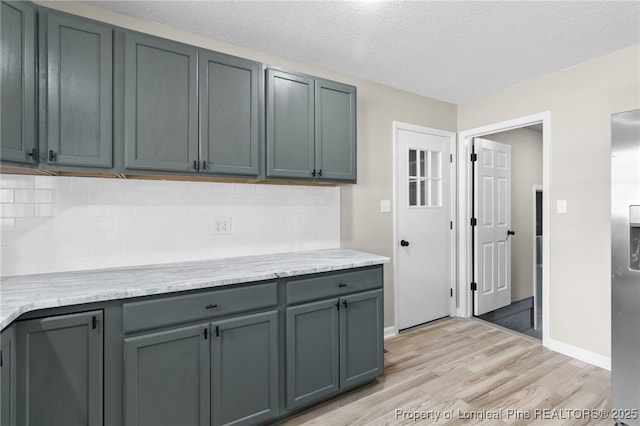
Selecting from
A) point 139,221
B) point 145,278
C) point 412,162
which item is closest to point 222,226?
point 139,221

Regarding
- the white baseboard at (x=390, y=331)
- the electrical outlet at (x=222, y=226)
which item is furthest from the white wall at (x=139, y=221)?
the white baseboard at (x=390, y=331)

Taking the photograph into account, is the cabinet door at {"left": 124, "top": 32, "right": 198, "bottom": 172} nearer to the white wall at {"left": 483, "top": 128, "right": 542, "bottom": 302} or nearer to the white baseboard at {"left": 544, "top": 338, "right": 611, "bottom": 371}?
the white baseboard at {"left": 544, "top": 338, "right": 611, "bottom": 371}

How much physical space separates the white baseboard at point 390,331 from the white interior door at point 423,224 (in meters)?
0.08

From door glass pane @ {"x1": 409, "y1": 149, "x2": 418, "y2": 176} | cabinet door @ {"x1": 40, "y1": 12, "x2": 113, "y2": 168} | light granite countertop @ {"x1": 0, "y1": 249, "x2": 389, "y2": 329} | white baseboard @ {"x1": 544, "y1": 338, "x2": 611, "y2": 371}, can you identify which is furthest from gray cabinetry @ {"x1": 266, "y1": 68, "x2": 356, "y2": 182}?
white baseboard @ {"x1": 544, "y1": 338, "x2": 611, "y2": 371}

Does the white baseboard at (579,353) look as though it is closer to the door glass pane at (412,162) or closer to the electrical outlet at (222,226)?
the door glass pane at (412,162)

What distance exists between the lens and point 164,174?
76.3 inches

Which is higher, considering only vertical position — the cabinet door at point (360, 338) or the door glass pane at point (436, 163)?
the door glass pane at point (436, 163)

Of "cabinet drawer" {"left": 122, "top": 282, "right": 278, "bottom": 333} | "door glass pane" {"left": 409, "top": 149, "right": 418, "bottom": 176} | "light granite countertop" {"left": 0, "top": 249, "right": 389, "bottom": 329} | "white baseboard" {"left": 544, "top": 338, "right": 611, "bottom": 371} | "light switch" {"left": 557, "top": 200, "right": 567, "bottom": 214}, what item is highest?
"door glass pane" {"left": 409, "top": 149, "right": 418, "bottom": 176}

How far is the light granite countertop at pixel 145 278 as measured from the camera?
141 cm

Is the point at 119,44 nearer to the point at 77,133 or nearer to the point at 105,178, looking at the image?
the point at 77,133

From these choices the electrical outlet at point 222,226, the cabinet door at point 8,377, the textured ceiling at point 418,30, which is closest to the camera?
the cabinet door at point 8,377

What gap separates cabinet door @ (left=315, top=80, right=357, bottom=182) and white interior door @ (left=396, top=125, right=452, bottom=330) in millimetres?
906

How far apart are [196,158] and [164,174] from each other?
0.21 metres

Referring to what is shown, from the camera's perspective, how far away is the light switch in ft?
9.30
